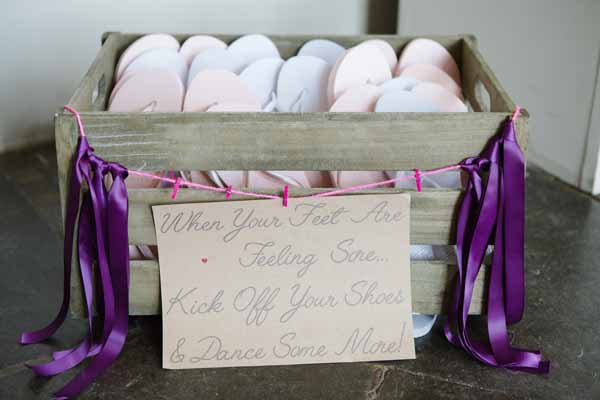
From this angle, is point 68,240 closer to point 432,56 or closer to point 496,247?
point 496,247

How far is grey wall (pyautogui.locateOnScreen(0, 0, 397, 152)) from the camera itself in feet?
5.15

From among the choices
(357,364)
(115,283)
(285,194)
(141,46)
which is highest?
(141,46)

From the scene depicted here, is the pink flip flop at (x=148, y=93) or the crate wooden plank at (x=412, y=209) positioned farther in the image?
the pink flip flop at (x=148, y=93)

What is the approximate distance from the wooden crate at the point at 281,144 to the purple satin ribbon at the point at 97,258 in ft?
0.06

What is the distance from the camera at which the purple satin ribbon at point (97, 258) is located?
0.86 metres

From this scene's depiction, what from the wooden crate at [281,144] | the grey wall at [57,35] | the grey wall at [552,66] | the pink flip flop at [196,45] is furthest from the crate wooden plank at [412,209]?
the grey wall at [57,35]

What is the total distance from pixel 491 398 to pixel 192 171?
457mm

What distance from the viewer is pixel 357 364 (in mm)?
934

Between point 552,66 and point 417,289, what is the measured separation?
2.38ft

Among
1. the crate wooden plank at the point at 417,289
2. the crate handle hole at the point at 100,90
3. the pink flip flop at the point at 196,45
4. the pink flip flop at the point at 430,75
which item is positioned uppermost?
the pink flip flop at the point at 196,45

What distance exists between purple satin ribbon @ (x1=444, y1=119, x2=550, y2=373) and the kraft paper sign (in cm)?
7

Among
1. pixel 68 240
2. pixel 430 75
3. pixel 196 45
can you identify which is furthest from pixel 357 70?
pixel 68 240

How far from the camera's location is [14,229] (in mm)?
1255

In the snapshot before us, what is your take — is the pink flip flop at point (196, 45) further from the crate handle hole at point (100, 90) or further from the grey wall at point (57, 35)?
the grey wall at point (57, 35)
